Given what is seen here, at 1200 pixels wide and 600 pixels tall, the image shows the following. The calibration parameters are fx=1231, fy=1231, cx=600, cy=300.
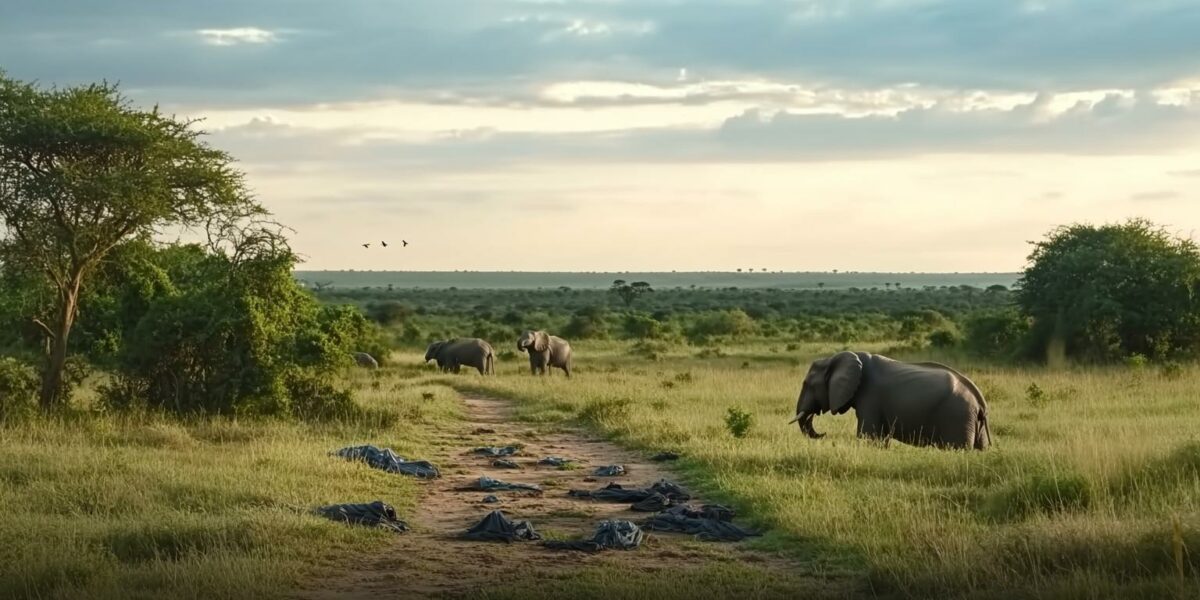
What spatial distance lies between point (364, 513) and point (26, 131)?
1023 cm

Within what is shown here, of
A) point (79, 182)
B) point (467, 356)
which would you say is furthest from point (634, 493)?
point (467, 356)

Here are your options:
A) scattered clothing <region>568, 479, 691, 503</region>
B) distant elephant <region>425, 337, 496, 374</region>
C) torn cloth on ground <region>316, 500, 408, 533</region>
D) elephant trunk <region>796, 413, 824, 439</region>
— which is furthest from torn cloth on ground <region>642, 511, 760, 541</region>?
distant elephant <region>425, 337, 496, 374</region>

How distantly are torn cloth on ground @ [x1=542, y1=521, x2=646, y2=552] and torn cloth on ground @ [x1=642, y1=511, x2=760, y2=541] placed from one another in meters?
0.62

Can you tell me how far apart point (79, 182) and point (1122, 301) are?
27.8 metres

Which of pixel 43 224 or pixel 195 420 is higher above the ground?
pixel 43 224

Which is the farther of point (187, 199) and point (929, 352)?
point (929, 352)

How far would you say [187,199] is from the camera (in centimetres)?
1964

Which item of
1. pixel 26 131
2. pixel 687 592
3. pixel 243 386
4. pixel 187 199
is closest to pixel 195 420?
pixel 243 386

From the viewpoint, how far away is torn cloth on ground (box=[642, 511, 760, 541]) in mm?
10938

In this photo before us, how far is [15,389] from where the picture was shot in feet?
62.7

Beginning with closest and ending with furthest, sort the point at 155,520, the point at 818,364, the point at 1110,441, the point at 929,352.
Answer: the point at 155,520
the point at 1110,441
the point at 818,364
the point at 929,352

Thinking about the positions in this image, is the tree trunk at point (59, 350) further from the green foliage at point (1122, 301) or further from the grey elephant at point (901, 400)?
the green foliage at point (1122, 301)

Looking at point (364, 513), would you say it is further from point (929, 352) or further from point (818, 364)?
point (929, 352)

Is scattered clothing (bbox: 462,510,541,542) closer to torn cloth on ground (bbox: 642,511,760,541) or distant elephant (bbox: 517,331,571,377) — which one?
torn cloth on ground (bbox: 642,511,760,541)
